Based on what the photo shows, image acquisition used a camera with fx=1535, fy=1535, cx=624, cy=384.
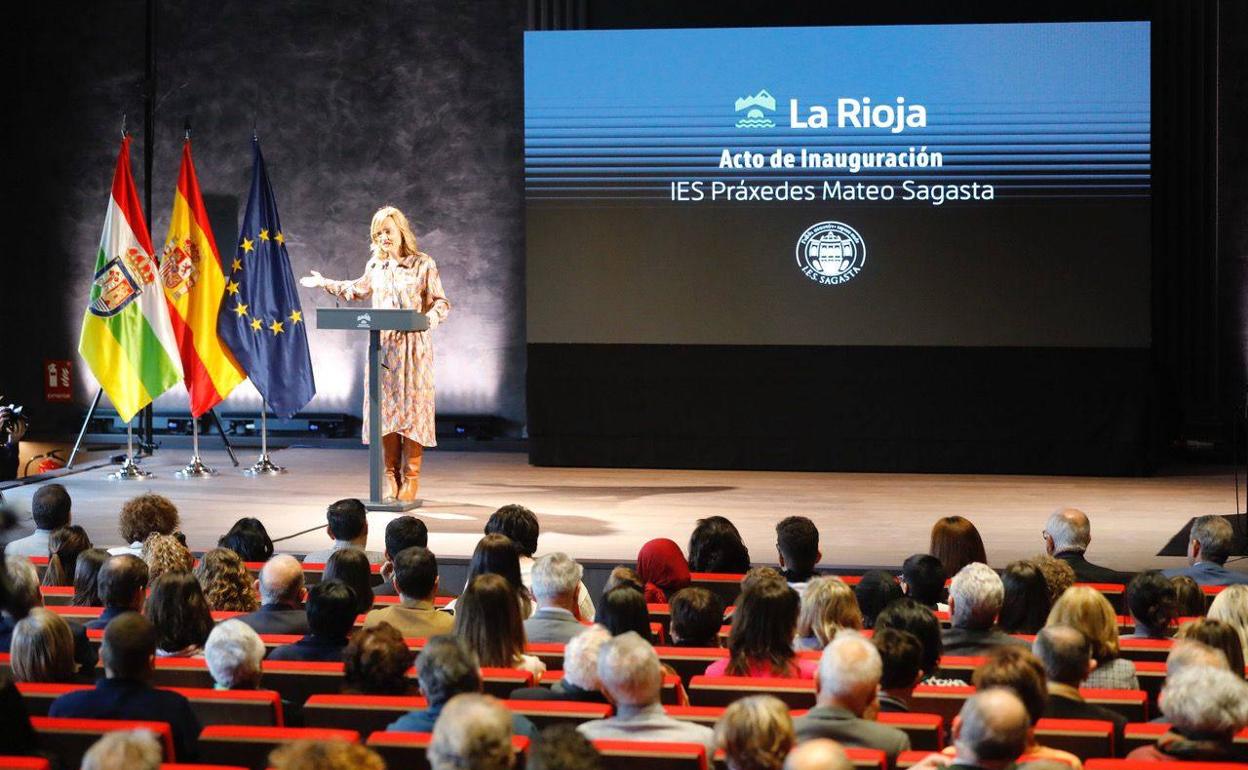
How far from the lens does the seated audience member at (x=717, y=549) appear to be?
5.71 m

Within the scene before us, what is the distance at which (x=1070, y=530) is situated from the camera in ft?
18.6

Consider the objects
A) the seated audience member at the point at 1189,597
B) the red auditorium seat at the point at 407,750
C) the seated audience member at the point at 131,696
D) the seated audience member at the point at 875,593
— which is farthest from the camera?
the seated audience member at the point at 1189,597

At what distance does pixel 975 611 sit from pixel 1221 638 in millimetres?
758

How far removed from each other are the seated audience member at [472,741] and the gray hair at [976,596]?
209 cm

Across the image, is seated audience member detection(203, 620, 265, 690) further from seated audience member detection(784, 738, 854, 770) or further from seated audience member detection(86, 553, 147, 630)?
seated audience member detection(784, 738, 854, 770)

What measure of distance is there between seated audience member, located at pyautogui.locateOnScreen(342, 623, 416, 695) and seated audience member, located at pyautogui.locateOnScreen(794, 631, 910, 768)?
3.23 feet

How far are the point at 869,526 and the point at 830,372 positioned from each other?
2.65m

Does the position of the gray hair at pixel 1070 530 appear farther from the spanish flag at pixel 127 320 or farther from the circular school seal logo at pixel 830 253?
the spanish flag at pixel 127 320

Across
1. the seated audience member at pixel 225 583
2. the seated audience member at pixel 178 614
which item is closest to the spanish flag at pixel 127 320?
the seated audience member at pixel 225 583

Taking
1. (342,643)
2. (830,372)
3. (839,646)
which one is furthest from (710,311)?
(839,646)

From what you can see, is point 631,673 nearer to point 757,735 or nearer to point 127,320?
point 757,735

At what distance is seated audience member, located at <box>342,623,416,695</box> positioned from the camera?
11.9 ft

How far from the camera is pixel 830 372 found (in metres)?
10.5

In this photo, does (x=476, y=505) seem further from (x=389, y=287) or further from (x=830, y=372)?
(x=830, y=372)
